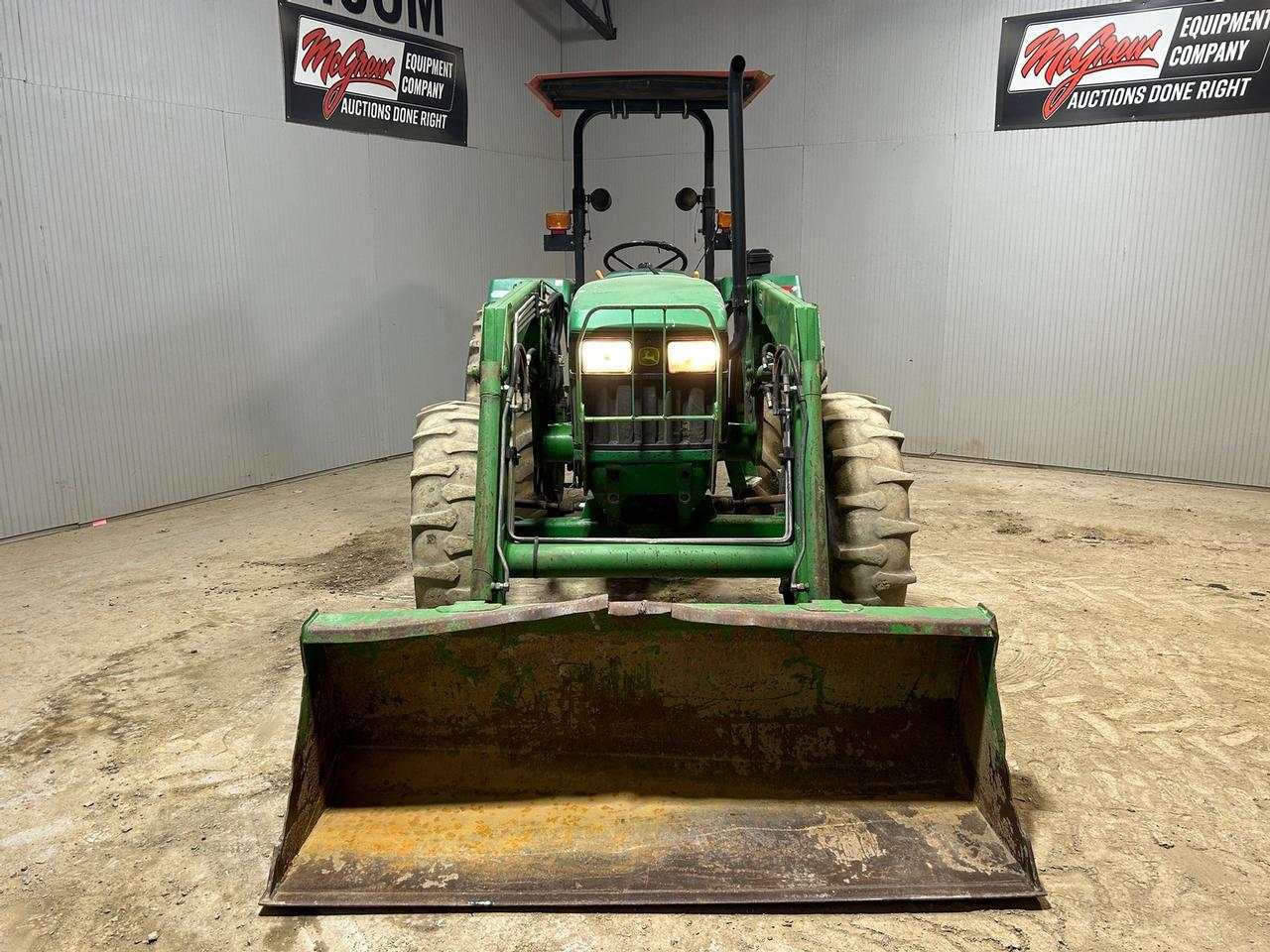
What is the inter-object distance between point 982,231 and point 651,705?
6.31 m

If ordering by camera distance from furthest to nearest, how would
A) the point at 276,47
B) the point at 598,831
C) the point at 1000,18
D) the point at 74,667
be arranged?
1. the point at 1000,18
2. the point at 276,47
3. the point at 74,667
4. the point at 598,831

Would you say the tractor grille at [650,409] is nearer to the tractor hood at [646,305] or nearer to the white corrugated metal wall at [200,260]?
the tractor hood at [646,305]

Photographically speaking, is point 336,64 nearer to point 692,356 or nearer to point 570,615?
point 692,356

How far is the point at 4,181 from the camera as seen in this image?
5.23 meters

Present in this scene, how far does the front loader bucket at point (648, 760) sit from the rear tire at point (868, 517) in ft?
2.38

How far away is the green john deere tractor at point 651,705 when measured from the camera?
2.19m

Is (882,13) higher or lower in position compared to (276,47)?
higher

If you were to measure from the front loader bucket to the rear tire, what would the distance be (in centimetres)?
72

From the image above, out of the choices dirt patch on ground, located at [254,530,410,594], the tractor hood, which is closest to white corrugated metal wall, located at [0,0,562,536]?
dirt patch on ground, located at [254,530,410,594]

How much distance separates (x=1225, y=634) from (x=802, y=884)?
2.75 meters

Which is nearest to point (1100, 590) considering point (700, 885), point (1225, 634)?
point (1225, 634)

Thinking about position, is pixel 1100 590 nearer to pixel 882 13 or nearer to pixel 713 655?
pixel 713 655

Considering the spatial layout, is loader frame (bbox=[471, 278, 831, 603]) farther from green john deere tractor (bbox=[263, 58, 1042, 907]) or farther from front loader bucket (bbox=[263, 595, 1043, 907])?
front loader bucket (bbox=[263, 595, 1043, 907])

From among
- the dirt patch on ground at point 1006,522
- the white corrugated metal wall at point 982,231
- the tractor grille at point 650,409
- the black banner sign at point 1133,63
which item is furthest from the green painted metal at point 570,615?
the black banner sign at point 1133,63
